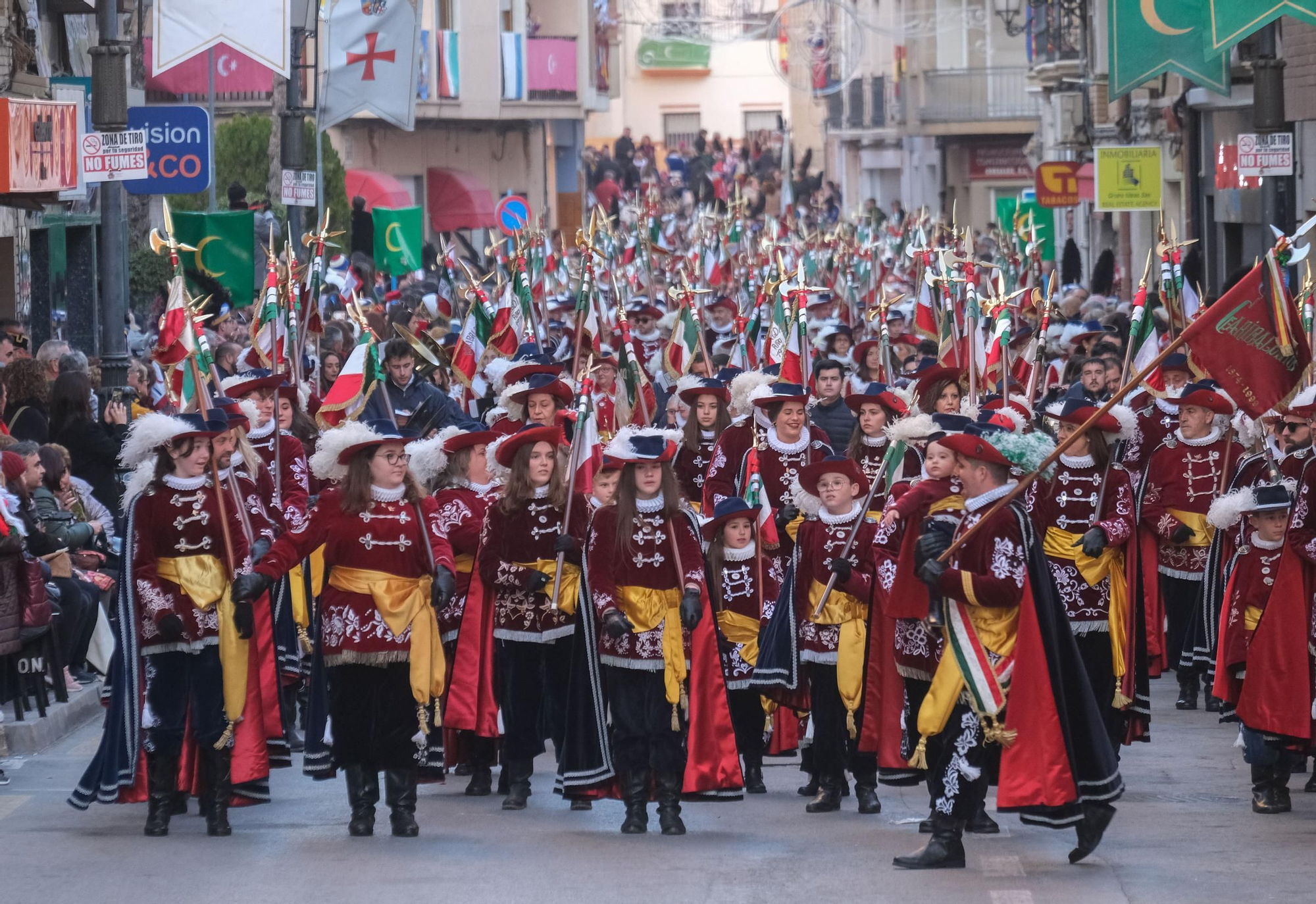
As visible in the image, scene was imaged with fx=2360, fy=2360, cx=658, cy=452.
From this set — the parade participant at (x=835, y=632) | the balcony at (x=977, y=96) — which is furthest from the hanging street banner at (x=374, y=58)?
the balcony at (x=977, y=96)

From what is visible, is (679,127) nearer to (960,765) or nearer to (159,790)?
(159,790)

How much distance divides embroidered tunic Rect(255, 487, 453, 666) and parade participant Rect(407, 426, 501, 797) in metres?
1.20

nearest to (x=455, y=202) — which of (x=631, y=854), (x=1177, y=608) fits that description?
(x=1177, y=608)

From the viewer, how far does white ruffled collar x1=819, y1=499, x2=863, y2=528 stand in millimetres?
10234

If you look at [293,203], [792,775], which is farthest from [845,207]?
[792,775]

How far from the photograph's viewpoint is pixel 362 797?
9477mm

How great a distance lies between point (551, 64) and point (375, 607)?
38305mm

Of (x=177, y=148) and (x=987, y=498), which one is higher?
(x=177, y=148)

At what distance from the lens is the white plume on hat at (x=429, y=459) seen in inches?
428

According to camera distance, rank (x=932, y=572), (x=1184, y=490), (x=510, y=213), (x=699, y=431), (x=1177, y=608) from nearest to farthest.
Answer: (x=932, y=572), (x=1184, y=490), (x=1177, y=608), (x=699, y=431), (x=510, y=213)

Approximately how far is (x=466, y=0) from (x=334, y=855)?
36958 mm

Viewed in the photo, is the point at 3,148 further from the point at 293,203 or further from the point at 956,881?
the point at 956,881

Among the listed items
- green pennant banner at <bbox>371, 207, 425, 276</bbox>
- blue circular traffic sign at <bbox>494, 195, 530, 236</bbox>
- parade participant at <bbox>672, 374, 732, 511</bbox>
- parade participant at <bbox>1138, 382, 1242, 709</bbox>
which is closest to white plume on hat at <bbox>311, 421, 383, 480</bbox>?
parade participant at <bbox>672, 374, 732, 511</bbox>

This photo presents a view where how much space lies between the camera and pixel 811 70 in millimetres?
58094
